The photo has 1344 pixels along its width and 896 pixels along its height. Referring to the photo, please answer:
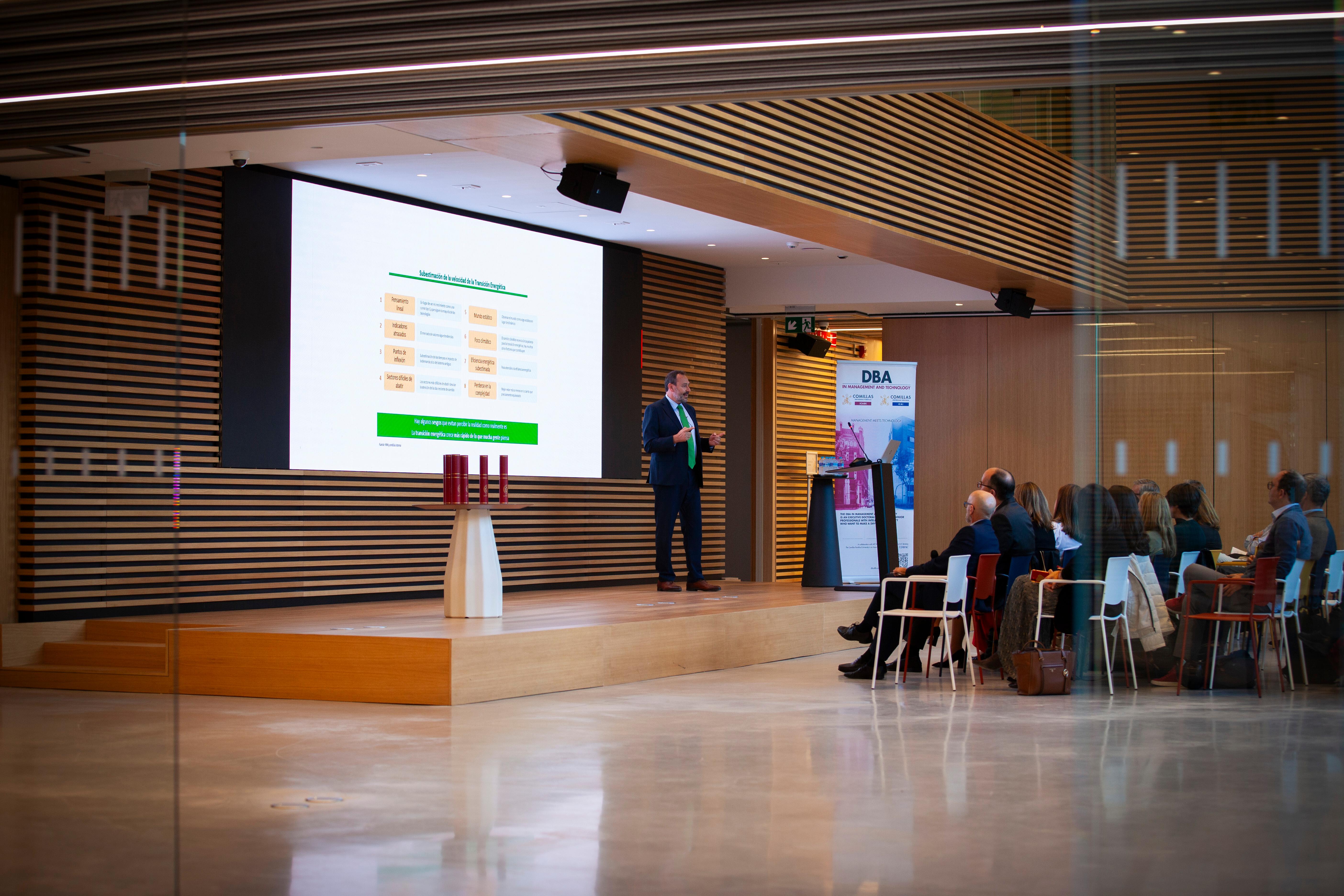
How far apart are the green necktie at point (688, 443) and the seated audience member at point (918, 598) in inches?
81.5

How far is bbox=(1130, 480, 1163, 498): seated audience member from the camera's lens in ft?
11.5

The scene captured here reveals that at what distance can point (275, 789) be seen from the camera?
464 centimetres

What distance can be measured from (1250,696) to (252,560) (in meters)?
6.92

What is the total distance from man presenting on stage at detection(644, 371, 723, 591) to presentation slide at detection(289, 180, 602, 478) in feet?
3.98

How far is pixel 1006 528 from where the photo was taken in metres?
8.48

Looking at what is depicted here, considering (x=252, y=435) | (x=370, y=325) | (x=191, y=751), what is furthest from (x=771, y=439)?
(x=191, y=751)

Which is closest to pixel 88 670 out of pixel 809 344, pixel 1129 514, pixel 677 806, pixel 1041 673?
pixel 677 806

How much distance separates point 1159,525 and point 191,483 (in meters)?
6.64

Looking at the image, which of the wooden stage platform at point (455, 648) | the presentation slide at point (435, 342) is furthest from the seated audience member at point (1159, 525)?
the presentation slide at point (435, 342)

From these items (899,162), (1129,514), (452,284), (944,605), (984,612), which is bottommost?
(984,612)

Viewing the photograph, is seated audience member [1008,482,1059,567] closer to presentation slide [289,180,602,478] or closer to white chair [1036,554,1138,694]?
presentation slide [289,180,602,478]

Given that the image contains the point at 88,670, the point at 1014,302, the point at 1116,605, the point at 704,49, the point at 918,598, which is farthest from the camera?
the point at 1014,302

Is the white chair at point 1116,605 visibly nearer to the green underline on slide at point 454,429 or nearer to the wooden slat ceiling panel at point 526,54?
the wooden slat ceiling panel at point 526,54

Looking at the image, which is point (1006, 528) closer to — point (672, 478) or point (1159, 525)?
point (672, 478)
